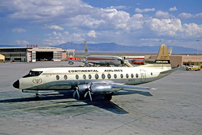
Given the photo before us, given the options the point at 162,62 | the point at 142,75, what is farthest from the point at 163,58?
the point at 142,75

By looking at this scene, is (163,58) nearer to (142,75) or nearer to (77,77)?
(142,75)

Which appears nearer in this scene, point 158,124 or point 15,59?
point 158,124

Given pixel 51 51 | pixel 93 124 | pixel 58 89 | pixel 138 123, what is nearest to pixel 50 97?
pixel 58 89

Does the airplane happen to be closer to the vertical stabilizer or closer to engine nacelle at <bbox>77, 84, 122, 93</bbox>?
the vertical stabilizer

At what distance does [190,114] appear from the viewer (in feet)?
64.6

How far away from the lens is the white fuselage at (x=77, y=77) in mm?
24000

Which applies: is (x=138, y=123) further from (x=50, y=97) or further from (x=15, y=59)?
(x=15, y=59)

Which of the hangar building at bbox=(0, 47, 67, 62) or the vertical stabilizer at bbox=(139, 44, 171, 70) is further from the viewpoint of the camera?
the hangar building at bbox=(0, 47, 67, 62)

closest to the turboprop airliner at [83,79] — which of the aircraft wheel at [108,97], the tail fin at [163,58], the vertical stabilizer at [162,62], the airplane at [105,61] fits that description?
the aircraft wheel at [108,97]

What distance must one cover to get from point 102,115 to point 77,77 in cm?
717

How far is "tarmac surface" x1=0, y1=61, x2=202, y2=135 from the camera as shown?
15523 millimetres

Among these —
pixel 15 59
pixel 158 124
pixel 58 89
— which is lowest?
pixel 158 124

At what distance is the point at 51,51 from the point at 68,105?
124m

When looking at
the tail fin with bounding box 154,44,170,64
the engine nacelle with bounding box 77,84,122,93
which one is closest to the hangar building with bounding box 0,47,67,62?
the tail fin with bounding box 154,44,170,64
